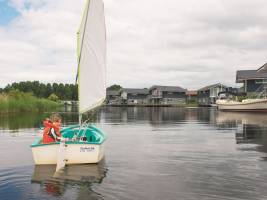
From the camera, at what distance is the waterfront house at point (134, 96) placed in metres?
149

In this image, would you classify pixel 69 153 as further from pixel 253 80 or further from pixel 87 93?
pixel 253 80

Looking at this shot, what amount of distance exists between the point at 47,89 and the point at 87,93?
170805 millimetres

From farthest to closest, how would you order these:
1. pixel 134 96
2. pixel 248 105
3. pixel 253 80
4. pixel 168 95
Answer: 1. pixel 134 96
2. pixel 168 95
3. pixel 253 80
4. pixel 248 105

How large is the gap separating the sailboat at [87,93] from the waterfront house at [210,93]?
4082 inches

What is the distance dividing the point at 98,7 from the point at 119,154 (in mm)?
7696

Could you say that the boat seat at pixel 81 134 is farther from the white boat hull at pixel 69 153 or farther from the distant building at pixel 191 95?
the distant building at pixel 191 95

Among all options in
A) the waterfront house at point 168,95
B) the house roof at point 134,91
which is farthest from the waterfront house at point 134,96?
the waterfront house at point 168,95

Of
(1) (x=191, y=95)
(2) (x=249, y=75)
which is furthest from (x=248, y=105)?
(1) (x=191, y=95)

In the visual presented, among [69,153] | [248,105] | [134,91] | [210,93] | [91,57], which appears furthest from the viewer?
[134,91]

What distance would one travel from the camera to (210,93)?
125000mm

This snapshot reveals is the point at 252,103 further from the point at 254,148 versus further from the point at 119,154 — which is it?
the point at 119,154

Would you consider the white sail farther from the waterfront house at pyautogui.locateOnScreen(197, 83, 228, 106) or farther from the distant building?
the distant building

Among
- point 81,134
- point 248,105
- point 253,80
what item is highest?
point 253,80

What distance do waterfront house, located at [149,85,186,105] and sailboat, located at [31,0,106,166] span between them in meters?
118
